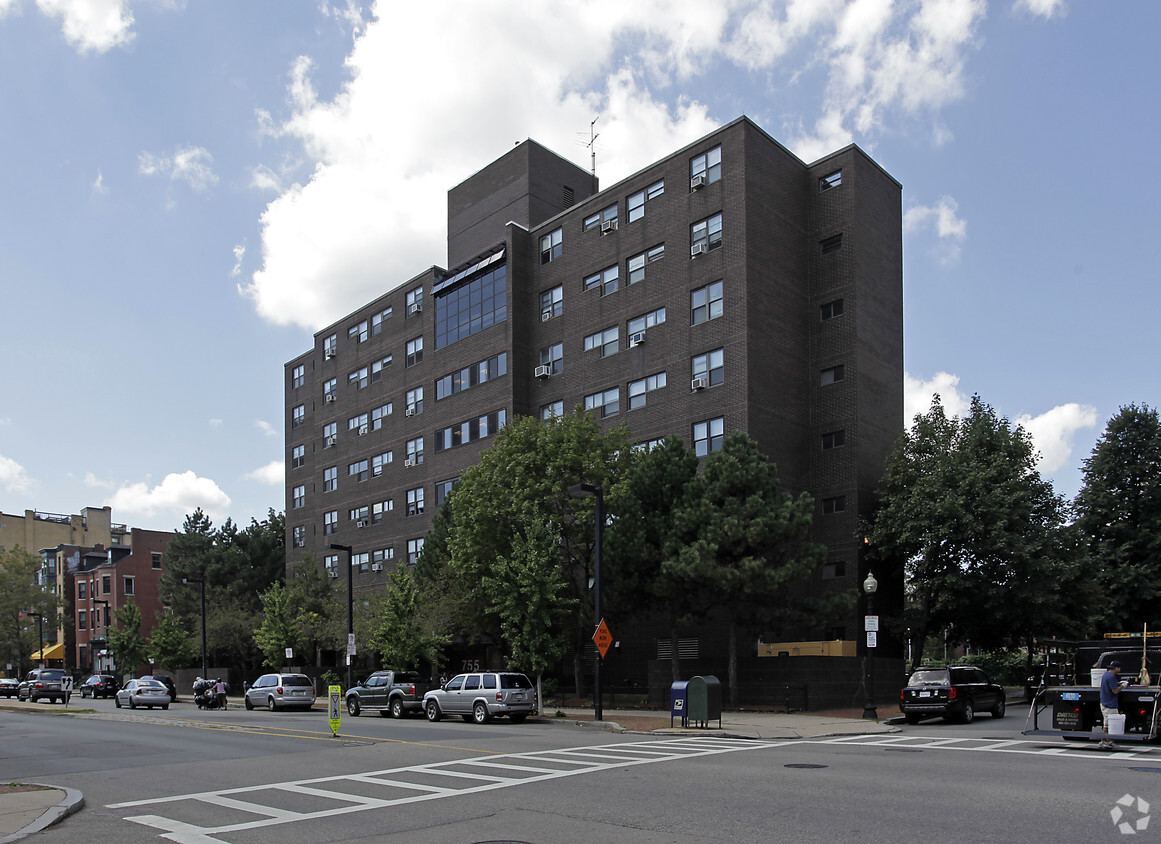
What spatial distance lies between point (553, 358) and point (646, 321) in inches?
263

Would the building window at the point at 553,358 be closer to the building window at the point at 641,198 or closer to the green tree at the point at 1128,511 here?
the building window at the point at 641,198

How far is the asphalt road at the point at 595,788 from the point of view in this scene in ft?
34.3

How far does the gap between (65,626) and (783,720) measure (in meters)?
92.8

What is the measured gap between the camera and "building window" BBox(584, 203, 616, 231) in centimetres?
4688

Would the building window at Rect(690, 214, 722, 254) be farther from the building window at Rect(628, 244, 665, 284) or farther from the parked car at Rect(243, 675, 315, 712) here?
the parked car at Rect(243, 675, 315, 712)

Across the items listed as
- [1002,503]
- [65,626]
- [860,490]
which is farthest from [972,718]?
[65,626]

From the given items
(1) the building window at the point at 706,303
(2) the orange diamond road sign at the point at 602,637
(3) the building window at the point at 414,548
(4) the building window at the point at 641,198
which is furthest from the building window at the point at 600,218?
(2) the orange diamond road sign at the point at 602,637

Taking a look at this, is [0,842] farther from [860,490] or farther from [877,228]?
[877,228]

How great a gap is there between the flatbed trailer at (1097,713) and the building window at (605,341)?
2819 centimetres

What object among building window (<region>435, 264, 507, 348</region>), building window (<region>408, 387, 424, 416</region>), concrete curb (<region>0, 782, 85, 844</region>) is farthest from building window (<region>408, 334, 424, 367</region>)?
concrete curb (<region>0, 782, 85, 844</region>)

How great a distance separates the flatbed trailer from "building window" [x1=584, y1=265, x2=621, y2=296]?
1171 inches

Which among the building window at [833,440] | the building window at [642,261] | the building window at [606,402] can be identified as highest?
the building window at [642,261]

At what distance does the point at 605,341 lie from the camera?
4616cm

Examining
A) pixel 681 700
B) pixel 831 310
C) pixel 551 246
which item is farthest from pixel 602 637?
pixel 551 246
